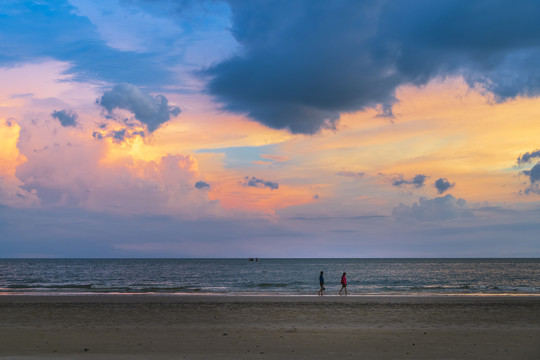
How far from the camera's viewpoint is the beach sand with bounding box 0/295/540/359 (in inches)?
560

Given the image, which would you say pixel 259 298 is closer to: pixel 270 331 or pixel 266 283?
pixel 270 331

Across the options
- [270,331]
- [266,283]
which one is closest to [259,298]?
[270,331]

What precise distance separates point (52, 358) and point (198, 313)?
41.3ft

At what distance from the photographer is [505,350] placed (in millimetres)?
14531

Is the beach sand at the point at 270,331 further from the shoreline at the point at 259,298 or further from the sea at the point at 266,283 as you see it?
the sea at the point at 266,283

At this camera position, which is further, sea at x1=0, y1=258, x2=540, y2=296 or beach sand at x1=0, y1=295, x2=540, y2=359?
sea at x1=0, y1=258, x2=540, y2=296

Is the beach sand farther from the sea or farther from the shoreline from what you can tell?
the sea

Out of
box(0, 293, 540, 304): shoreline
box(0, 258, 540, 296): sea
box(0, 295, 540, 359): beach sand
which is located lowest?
box(0, 258, 540, 296): sea

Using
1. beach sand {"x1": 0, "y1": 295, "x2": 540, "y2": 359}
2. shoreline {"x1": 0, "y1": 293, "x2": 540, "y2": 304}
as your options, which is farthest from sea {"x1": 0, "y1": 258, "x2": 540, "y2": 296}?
beach sand {"x1": 0, "y1": 295, "x2": 540, "y2": 359}

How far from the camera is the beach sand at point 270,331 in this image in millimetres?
14227

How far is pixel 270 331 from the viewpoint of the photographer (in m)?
18.7

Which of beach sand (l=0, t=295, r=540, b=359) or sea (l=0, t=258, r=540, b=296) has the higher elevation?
beach sand (l=0, t=295, r=540, b=359)

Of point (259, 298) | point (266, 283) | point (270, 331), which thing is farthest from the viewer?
point (266, 283)

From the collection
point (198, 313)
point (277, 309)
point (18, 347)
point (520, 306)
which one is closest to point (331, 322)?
point (277, 309)
